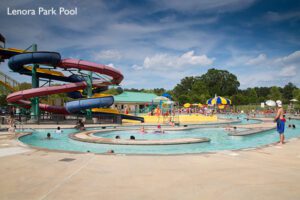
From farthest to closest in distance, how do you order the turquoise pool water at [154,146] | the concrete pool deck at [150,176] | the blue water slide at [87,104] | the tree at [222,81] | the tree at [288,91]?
the tree at [222,81]
the tree at [288,91]
the blue water slide at [87,104]
the turquoise pool water at [154,146]
the concrete pool deck at [150,176]

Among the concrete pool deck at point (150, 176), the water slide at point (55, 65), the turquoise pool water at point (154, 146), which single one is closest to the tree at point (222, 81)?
the water slide at point (55, 65)

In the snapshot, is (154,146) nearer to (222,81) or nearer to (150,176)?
(150,176)

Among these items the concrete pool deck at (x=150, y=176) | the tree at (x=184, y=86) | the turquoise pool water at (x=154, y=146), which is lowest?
the turquoise pool water at (x=154, y=146)

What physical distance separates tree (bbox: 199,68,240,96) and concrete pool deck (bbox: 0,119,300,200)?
91.3 m

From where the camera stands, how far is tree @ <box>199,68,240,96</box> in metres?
96.1

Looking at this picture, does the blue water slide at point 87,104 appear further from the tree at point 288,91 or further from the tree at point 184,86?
the tree at point 288,91

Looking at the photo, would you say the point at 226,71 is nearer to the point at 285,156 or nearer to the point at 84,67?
the point at 84,67

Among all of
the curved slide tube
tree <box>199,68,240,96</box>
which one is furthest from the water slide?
tree <box>199,68,240,96</box>

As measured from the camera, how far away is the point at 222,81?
3821 inches

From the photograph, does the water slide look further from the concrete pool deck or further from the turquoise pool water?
the concrete pool deck

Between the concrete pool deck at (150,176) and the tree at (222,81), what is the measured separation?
299 ft

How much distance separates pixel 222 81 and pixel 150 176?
96642 millimetres

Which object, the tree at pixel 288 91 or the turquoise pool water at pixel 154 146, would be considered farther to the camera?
the tree at pixel 288 91

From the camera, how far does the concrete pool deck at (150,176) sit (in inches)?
168
